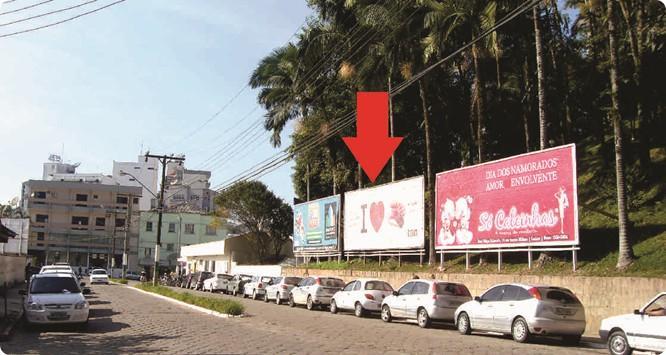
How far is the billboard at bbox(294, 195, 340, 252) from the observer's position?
4116 cm

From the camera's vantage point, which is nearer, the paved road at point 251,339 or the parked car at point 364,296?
the paved road at point 251,339

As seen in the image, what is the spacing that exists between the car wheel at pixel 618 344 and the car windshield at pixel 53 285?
14132 millimetres

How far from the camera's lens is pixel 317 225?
43.7 metres

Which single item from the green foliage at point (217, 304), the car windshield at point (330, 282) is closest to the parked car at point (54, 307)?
the green foliage at point (217, 304)

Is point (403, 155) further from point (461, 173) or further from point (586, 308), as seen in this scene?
point (586, 308)

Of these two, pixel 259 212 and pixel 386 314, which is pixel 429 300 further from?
pixel 259 212

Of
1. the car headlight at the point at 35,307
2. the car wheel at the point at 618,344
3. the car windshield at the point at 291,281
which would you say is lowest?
the car wheel at the point at 618,344

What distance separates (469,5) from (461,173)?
7.10m

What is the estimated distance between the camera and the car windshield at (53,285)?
60.8ft

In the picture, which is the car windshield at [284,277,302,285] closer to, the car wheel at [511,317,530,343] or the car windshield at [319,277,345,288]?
the car windshield at [319,277,345,288]

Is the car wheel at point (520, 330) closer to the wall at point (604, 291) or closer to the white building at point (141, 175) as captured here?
the wall at point (604, 291)

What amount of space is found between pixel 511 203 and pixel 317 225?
68.4 ft

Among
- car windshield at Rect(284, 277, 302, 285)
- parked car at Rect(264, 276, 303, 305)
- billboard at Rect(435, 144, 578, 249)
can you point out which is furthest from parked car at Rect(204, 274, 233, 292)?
billboard at Rect(435, 144, 578, 249)

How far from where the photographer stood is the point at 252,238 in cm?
6444
